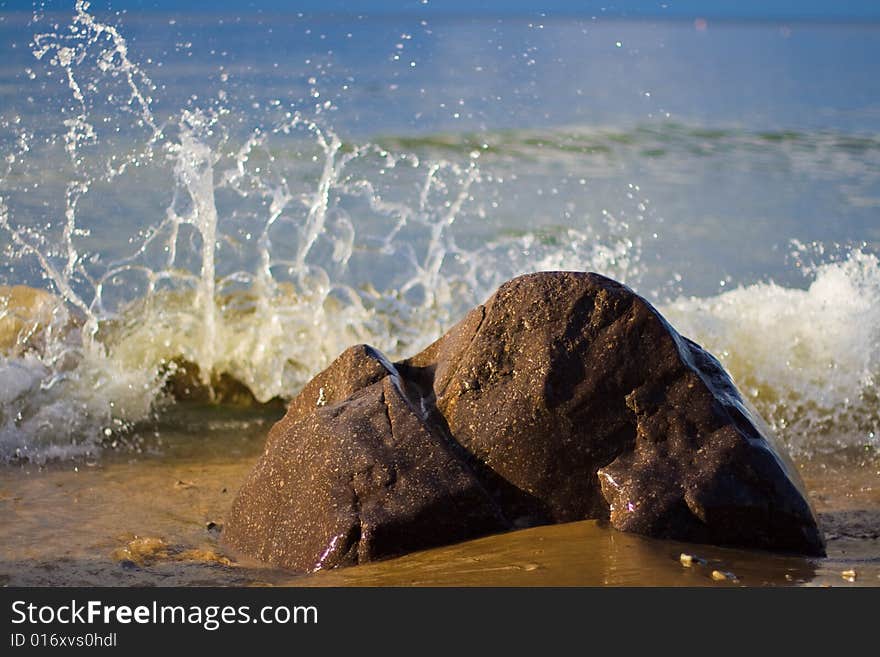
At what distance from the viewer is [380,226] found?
10.2m

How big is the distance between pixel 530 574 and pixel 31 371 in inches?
157

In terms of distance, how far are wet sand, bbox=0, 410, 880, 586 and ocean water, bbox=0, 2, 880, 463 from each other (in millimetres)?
420

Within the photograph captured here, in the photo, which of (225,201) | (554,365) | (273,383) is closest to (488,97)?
(225,201)

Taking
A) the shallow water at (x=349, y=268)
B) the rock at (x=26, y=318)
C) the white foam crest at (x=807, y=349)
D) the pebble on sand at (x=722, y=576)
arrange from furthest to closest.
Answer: the rock at (x=26, y=318) → the white foam crest at (x=807, y=349) → the shallow water at (x=349, y=268) → the pebble on sand at (x=722, y=576)

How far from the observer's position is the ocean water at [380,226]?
671cm

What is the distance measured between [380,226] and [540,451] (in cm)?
668

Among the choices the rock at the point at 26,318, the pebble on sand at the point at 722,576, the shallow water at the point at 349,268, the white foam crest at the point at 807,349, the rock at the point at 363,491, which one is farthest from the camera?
the rock at the point at 26,318

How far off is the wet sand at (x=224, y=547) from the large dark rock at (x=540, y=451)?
0.09m

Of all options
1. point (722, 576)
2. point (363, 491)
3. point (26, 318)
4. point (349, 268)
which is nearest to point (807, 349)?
point (349, 268)

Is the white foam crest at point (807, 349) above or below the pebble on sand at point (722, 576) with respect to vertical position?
below

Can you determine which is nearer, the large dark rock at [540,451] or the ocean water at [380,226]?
the large dark rock at [540,451]

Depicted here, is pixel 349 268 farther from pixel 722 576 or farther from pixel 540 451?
pixel 722 576

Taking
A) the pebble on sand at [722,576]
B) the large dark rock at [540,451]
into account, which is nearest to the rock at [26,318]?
the large dark rock at [540,451]

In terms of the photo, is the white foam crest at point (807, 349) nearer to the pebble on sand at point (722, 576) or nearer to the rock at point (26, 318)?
the pebble on sand at point (722, 576)
